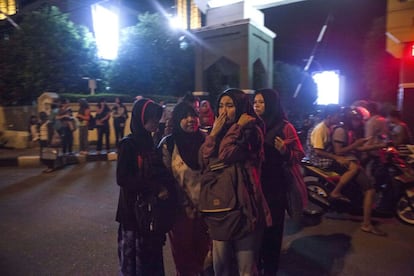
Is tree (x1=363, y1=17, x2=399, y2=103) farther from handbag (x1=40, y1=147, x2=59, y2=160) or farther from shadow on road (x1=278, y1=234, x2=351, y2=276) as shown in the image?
handbag (x1=40, y1=147, x2=59, y2=160)

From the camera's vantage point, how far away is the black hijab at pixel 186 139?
2.76 m

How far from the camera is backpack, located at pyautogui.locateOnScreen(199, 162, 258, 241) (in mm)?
2348

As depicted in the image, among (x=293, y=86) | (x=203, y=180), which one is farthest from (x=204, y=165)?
(x=293, y=86)

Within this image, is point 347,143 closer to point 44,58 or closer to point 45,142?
point 45,142

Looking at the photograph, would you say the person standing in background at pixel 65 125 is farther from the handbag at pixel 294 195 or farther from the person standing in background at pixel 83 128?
the handbag at pixel 294 195

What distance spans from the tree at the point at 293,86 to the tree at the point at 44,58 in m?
12.3

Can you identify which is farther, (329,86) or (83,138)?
(329,86)

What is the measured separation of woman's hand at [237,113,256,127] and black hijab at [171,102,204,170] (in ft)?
1.74

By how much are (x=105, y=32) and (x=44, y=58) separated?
12.4ft

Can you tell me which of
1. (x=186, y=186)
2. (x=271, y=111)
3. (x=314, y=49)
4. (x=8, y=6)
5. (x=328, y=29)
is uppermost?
(x=8, y=6)

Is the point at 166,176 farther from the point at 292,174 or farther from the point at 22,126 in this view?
the point at 22,126

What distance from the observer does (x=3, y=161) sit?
10.5m

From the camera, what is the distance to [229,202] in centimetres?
234

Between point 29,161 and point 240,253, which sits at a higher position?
point 240,253
